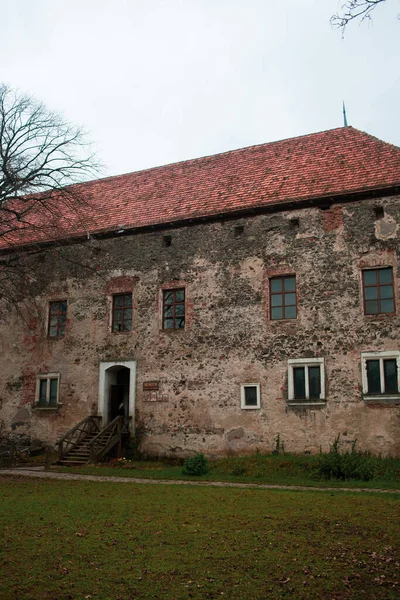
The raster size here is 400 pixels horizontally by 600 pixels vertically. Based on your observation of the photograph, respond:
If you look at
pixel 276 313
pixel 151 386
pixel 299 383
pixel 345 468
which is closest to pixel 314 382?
pixel 299 383

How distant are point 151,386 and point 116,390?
1.86m

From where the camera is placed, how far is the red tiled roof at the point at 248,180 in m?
18.1

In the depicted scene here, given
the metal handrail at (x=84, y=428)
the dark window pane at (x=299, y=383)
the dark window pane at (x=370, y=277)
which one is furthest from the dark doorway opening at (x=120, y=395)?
the dark window pane at (x=370, y=277)

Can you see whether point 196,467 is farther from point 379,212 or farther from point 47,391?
point 379,212

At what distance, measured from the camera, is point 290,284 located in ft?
59.0

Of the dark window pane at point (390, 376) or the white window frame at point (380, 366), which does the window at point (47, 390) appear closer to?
the white window frame at point (380, 366)

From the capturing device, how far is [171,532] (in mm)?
8047

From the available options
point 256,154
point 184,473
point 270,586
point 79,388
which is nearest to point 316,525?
point 270,586

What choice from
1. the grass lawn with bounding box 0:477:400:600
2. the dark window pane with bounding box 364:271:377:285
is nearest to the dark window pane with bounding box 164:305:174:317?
the dark window pane with bounding box 364:271:377:285

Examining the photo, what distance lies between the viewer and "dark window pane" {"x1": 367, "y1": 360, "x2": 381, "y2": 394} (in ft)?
52.9

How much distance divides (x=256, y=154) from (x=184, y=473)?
12066 mm

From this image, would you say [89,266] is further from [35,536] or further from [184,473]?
[35,536]

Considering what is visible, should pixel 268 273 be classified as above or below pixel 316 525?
above

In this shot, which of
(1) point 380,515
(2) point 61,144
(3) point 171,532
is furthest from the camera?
(2) point 61,144
